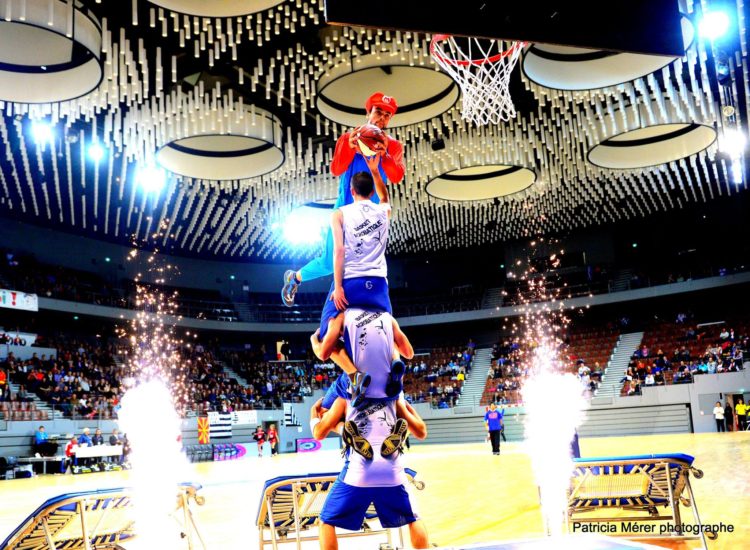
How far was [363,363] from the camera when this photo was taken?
287 centimetres

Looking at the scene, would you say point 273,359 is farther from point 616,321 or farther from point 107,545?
point 107,545

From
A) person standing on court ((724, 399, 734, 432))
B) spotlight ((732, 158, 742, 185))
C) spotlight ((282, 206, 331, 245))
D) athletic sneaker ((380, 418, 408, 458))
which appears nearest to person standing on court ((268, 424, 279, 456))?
spotlight ((282, 206, 331, 245))

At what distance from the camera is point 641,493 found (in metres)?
5.05

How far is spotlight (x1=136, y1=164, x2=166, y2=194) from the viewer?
696 inches

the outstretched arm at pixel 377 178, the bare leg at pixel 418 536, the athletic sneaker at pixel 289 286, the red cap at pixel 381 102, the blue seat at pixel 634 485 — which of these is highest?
the red cap at pixel 381 102

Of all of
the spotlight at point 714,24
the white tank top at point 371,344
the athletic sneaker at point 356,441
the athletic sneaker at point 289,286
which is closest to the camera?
the athletic sneaker at point 356,441

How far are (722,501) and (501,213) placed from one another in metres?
20.1

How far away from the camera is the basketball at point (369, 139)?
3309mm

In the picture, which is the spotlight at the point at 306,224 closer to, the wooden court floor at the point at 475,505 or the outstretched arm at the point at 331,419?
the wooden court floor at the point at 475,505

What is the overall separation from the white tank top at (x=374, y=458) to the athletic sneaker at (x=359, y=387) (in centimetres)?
4

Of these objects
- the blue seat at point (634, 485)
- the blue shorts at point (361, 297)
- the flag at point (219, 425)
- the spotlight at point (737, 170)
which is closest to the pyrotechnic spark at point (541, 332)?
the spotlight at point (737, 170)

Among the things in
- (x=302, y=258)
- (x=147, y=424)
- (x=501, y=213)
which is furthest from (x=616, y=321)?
(x=147, y=424)

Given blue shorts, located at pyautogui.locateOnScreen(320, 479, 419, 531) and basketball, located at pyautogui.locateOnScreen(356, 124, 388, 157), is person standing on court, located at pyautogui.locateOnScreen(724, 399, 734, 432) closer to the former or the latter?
basketball, located at pyautogui.locateOnScreen(356, 124, 388, 157)

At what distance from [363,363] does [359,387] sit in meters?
0.11
